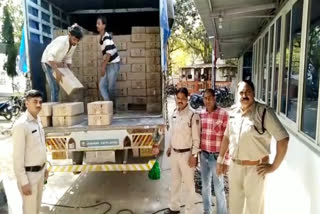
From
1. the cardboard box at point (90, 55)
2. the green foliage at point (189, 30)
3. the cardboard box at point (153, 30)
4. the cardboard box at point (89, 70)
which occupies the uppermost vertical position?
the green foliage at point (189, 30)

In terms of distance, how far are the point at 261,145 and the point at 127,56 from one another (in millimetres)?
3573

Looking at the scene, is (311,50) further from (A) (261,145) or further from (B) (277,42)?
(B) (277,42)

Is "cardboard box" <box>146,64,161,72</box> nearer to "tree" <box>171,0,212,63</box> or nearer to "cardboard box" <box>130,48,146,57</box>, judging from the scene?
"cardboard box" <box>130,48,146,57</box>

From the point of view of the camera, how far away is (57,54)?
4.92m

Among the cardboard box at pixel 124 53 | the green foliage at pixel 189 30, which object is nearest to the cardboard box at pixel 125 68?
the cardboard box at pixel 124 53

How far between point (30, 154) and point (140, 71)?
3.03m

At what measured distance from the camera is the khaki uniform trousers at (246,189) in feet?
9.91

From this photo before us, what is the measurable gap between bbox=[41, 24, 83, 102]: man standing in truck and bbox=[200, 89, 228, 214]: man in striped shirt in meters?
2.34

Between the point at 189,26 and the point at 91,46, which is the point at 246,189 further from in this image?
the point at 189,26

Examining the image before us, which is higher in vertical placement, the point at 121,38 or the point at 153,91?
the point at 121,38

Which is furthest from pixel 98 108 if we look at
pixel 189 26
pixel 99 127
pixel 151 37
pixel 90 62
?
pixel 189 26

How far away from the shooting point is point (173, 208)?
163 inches

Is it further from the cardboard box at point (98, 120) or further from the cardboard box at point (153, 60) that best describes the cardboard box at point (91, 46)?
the cardboard box at point (98, 120)

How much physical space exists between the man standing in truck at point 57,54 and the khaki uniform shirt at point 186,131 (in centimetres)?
206
